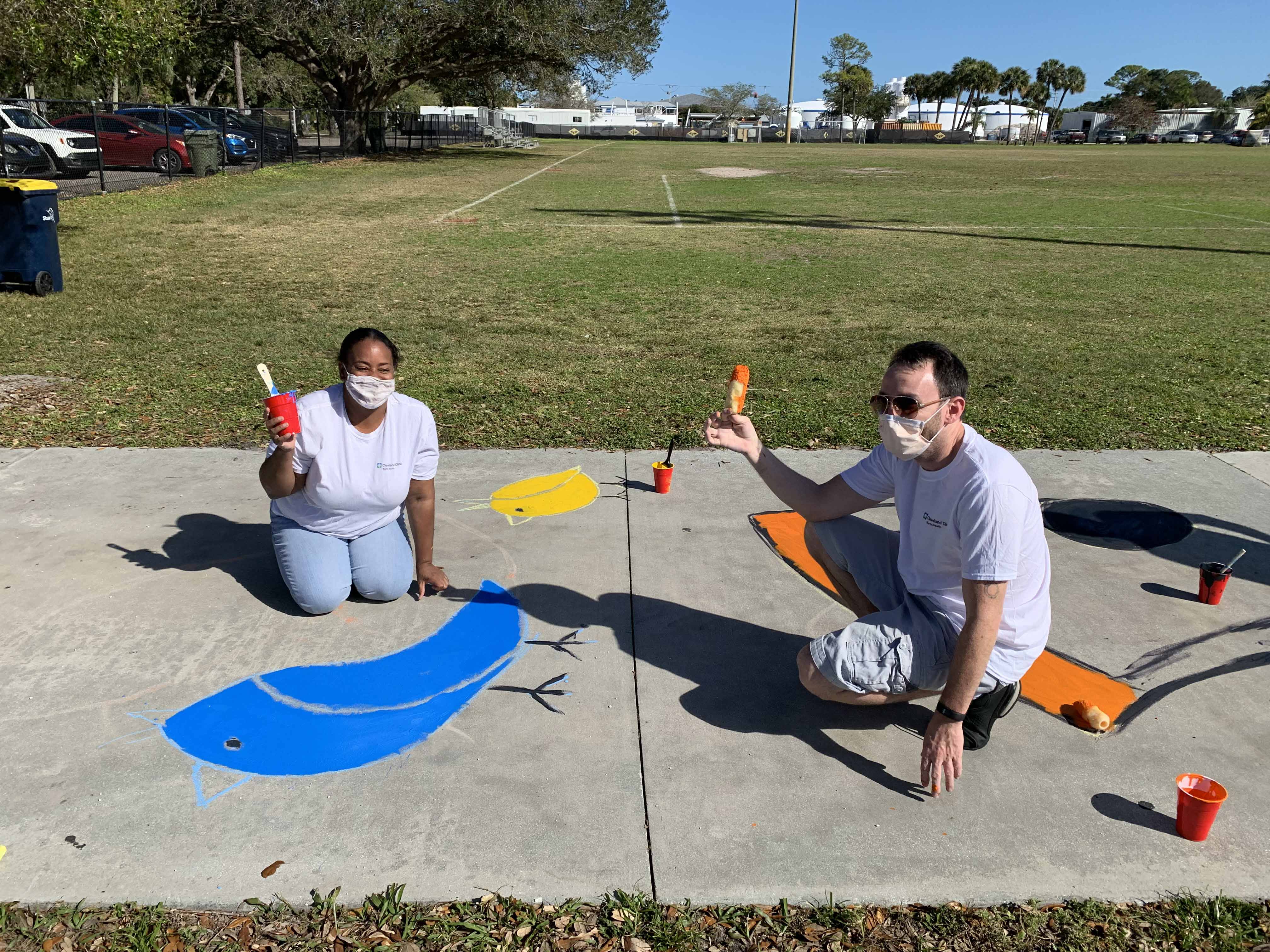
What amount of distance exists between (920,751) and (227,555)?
305 cm

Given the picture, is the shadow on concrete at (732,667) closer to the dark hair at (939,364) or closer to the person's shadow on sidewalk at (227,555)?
the person's shadow on sidewalk at (227,555)

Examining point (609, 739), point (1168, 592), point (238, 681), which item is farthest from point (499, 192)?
point (609, 739)

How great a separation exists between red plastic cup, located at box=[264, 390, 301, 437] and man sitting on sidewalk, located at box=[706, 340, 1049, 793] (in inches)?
57.5

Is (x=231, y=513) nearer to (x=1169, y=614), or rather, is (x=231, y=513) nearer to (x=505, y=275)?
(x=1169, y=614)

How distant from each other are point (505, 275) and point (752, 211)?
9790 millimetres

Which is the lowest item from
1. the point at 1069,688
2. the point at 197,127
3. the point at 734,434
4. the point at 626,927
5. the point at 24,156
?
the point at 626,927

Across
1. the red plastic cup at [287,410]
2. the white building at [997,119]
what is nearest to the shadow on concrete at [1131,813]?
the red plastic cup at [287,410]

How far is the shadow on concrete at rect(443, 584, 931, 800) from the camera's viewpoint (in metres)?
3.14

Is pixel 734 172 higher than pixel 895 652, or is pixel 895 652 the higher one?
pixel 734 172

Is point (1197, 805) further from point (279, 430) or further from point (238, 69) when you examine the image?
point (238, 69)

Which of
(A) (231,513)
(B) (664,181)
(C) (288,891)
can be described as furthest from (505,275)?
(B) (664,181)

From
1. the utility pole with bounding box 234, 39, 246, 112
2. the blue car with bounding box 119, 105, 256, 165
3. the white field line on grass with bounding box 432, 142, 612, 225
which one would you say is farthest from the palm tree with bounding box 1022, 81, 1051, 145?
the blue car with bounding box 119, 105, 256, 165

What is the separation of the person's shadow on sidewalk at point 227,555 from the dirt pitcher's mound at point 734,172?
27.6 m

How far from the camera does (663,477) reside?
16.6 feet
